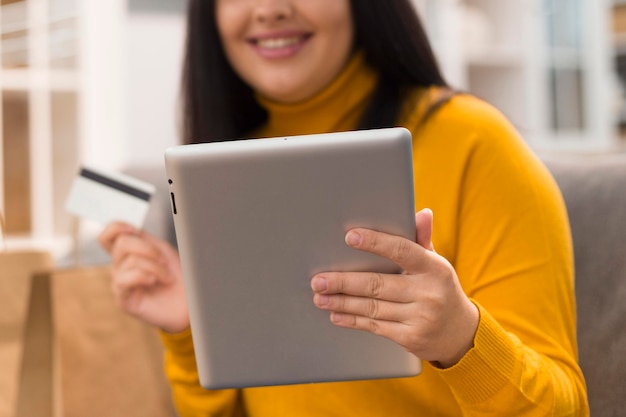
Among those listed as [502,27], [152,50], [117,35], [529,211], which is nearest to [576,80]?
[502,27]

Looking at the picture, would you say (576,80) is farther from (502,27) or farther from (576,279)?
(576,279)

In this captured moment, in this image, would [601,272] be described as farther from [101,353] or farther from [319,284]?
[101,353]

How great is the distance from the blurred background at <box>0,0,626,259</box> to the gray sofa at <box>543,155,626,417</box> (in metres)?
0.24

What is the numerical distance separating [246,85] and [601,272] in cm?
60

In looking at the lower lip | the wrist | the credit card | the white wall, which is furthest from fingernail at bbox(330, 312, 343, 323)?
the white wall

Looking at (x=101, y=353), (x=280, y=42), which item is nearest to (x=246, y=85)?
(x=280, y=42)

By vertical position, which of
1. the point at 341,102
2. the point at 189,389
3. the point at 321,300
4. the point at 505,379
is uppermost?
the point at 341,102

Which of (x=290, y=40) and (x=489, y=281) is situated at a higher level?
(x=290, y=40)

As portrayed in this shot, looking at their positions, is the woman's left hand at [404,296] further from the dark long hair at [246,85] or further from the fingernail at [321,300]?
the dark long hair at [246,85]

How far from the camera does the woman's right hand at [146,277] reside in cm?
102

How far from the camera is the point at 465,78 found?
2949 millimetres

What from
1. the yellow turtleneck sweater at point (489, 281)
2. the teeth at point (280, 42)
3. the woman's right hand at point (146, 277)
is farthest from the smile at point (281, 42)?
the woman's right hand at point (146, 277)

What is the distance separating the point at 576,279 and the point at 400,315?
0.48 metres

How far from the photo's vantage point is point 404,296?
0.66 meters
